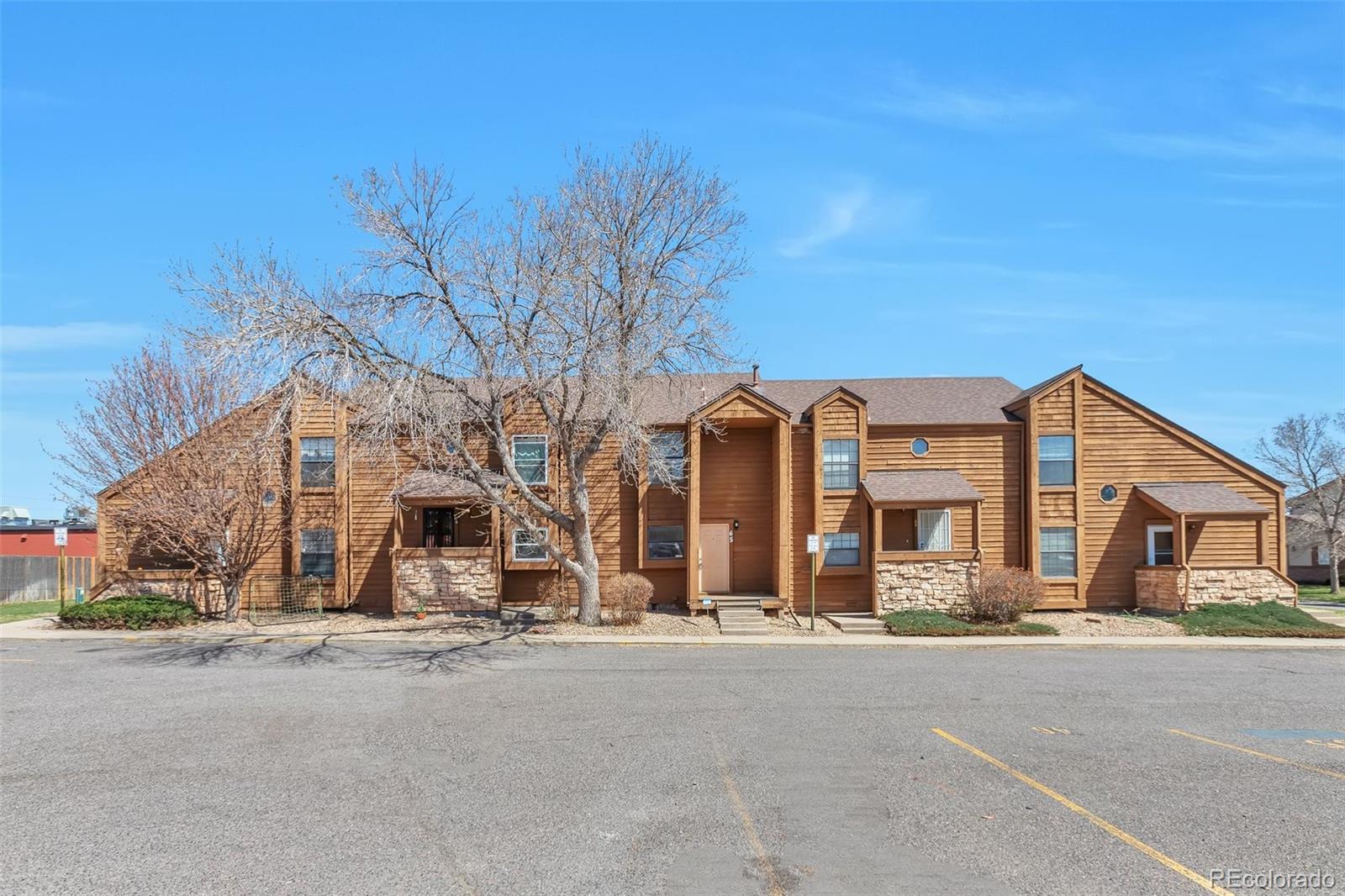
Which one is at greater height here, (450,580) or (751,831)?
(450,580)

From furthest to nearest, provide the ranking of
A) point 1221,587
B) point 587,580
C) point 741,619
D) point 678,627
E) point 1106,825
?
point 1221,587
point 741,619
point 678,627
point 587,580
point 1106,825

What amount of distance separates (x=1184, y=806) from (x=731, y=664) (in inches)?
374

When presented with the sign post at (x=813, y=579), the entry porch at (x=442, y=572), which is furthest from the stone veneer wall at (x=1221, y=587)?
the entry porch at (x=442, y=572)

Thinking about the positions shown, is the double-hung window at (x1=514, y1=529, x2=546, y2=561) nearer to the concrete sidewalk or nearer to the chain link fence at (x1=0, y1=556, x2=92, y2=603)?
the concrete sidewalk

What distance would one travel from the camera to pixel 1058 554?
2566cm

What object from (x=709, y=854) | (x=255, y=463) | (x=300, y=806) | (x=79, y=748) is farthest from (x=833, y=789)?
(x=255, y=463)

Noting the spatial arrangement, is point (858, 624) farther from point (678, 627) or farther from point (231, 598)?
point (231, 598)

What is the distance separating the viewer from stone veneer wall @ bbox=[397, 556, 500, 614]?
2420 cm

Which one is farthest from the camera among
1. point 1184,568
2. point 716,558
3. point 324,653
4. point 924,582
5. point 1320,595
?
point 1320,595

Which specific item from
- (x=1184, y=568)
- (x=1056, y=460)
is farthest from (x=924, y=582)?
(x=1184, y=568)

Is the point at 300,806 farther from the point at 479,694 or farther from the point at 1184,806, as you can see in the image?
the point at 1184,806

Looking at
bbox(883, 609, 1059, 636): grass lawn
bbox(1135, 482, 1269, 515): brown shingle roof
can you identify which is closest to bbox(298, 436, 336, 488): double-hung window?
bbox(883, 609, 1059, 636): grass lawn

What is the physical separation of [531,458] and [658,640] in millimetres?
7360

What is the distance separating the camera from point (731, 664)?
54.9 feet
